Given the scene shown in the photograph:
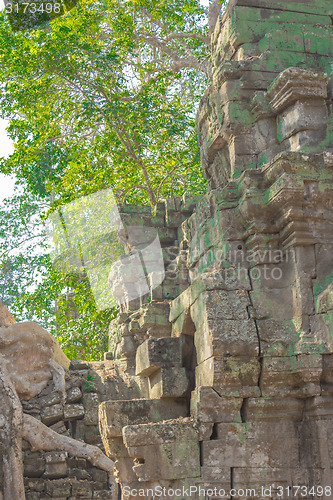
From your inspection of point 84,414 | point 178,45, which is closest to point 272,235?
point 84,414

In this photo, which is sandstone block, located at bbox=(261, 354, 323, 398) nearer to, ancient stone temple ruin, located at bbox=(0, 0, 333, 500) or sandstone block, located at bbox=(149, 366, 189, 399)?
ancient stone temple ruin, located at bbox=(0, 0, 333, 500)

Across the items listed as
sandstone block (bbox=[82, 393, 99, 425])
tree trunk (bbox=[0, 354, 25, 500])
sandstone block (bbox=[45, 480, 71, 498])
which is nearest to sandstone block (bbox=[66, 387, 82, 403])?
sandstone block (bbox=[82, 393, 99, 425])

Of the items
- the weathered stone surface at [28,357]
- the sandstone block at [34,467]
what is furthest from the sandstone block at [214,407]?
the weathered stone surface at [28,357]

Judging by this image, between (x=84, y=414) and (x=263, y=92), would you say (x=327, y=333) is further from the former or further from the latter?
(x=84, y=414)

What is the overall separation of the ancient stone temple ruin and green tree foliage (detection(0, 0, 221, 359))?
24.4ft

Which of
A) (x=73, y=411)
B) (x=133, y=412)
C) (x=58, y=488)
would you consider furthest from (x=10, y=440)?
(x=133, y=412)

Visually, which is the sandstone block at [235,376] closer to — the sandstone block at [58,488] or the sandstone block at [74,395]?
the sandstone block at [58,488]

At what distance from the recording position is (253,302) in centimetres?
534

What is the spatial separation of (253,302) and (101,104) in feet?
31.8

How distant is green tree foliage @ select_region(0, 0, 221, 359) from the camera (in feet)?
45.4

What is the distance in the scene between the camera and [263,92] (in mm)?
5980

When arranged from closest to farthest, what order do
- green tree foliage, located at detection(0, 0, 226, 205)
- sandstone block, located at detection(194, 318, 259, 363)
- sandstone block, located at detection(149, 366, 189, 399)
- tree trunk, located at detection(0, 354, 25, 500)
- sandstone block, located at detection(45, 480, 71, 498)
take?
1. sandstone block, located at detection(194, 318, 259, 363)
2. sandstone block, located at detection(149, 366, 189, 399)
3. tree trunk, located at detection(0, 354, 25, 500)
4. sandstone block, located at detection(45, 480, 71, 498)
5. green tree foliage, located at detection(0, 0, 226, 205)

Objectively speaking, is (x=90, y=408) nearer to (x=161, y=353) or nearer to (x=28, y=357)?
(x=28, y=357)

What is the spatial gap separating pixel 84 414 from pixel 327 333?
5.63m
